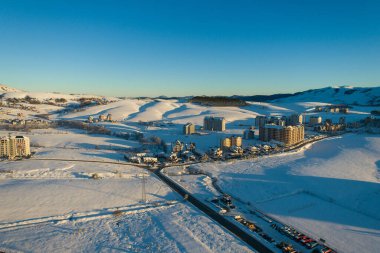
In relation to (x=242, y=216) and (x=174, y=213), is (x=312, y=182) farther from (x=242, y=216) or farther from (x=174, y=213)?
(x=174, y=213)

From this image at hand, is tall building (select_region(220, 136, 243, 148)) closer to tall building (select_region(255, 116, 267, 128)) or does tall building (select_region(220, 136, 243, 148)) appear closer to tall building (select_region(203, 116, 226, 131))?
tall building (select_region(203, 116, 226, 131))

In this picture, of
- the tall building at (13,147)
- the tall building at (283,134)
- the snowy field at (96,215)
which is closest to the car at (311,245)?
the snowy field at (96,215)

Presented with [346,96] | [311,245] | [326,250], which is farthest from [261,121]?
[346,96]

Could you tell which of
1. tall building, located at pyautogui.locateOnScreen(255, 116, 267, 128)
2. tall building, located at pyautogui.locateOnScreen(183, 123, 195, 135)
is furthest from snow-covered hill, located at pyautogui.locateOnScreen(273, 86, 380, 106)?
tall building, located at pyautogui.locateOnScreen(183, 123, 195, 135)

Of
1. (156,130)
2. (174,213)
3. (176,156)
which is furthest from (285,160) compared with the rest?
(156,130)

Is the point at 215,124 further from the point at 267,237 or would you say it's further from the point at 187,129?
the point at 267,237

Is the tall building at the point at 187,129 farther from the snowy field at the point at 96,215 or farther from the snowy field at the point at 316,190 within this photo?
the snowy field at the point at 96,215
